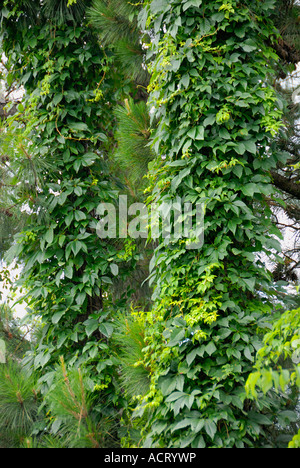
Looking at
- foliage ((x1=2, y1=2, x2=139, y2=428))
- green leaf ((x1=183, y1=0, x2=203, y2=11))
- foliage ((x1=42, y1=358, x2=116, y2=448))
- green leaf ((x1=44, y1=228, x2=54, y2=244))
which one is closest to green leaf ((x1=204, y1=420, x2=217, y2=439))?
foliage ((x1=42, y1=358, x2=116, y2=448))

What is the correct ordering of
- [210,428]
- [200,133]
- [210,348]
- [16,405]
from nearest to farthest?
[210,428] → [210,348] → [200,133] → [16,405]

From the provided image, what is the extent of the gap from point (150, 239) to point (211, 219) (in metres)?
0.42

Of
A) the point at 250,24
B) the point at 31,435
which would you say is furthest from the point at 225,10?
the point at 31,435

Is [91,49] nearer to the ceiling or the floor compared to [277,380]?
nearer to the ceiling

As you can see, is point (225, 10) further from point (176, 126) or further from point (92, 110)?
point (92, 110)

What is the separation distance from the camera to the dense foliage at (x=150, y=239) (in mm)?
2020

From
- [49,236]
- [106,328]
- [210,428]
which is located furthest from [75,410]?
[49,236]

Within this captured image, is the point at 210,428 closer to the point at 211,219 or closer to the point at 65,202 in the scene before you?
the point at 211,219

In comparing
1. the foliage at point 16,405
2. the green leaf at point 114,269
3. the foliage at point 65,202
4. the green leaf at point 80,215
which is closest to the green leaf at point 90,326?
the foliage at point 65,202

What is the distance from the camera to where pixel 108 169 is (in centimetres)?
297

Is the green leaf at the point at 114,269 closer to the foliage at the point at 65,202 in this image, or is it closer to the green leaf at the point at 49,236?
the foliage at the point at 65,202

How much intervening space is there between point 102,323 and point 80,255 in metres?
0.41

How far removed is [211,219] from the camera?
6.98 feet

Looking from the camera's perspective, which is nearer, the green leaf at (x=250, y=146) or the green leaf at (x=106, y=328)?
the green leaf at (x=250, y=146)
